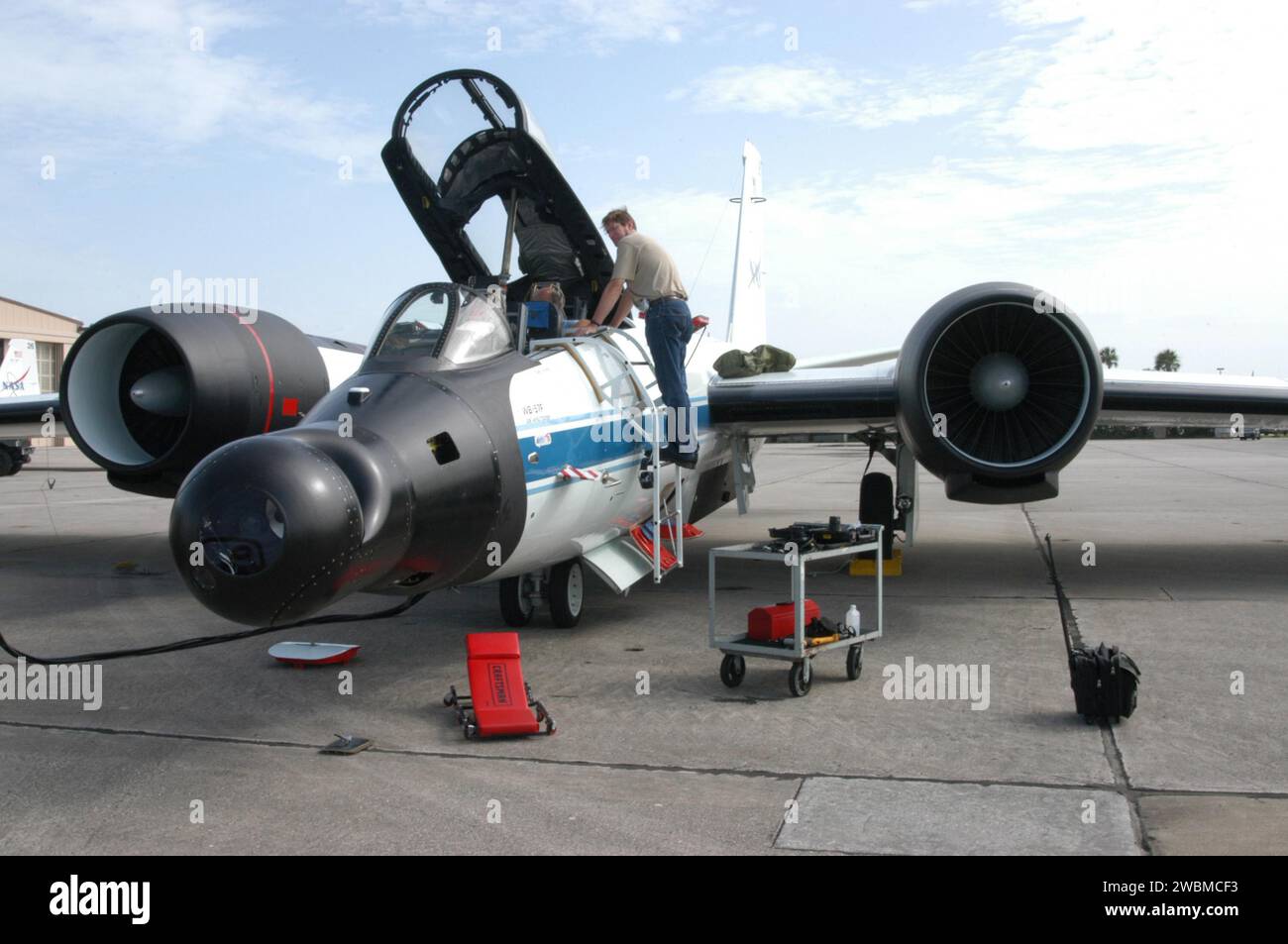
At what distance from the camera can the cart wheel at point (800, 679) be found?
6.54 metres

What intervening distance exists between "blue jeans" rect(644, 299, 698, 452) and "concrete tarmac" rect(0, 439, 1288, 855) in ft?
5.10

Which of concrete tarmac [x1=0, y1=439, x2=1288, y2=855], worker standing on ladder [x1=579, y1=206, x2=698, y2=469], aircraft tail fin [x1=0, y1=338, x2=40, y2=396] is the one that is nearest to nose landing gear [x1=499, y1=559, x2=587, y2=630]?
concrete tarmac [x1=0, y1=439, x2=1288, y2=855]

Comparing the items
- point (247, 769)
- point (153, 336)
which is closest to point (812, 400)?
point (153, 336)

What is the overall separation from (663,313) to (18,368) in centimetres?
4105

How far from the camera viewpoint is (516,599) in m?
8.37

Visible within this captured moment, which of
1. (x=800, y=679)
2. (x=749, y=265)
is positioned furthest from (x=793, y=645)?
(x=749, y=265)

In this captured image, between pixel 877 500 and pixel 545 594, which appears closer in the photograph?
pixel 545 594

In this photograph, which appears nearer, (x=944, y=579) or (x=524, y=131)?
(x=524, y=131)

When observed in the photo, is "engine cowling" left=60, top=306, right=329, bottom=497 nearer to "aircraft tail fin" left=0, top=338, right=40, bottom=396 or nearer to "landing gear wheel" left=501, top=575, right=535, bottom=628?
Result: "landing gear wheel" left=501, top=575, right=535, bottom=628

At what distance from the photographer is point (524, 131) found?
841cm

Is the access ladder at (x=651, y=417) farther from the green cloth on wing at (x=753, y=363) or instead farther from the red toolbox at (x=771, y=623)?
the green cloth on wing at (x=753, y=363)

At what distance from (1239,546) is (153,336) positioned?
38.2 feet

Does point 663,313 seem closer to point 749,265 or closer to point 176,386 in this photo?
point 176,386

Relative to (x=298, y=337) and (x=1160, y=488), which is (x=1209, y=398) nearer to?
(x=298, y=337)
